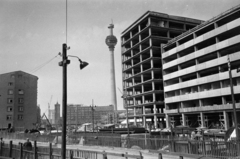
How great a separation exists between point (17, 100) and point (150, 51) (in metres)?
47.9

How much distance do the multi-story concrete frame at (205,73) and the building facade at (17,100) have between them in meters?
47.6

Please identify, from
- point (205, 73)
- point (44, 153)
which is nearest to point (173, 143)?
point (44, 153)

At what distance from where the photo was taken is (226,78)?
49469mm

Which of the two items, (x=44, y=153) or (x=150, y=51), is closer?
(x=44, y=153)

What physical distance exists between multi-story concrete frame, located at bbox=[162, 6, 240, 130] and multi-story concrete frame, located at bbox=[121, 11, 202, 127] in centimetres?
535

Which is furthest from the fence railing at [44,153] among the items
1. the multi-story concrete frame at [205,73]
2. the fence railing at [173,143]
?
the multi-story concrete frame at [205,73]

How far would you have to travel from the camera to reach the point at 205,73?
59.8 meters

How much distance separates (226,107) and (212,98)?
8.07 metres

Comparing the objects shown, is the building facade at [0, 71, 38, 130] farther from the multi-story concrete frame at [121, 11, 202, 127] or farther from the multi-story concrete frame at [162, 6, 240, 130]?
the multi-story concrete frame at [162, 6, 240, 130]

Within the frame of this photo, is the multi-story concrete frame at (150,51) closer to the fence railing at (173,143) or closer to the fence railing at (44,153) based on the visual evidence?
the fence railing at (173,143)

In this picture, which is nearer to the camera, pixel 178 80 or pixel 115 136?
pixel 115 136

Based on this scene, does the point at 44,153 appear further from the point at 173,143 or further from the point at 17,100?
the point at 17,100

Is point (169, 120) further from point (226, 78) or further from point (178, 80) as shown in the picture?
point (226, 78)

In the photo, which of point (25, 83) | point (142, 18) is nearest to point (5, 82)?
point (25, 83)
